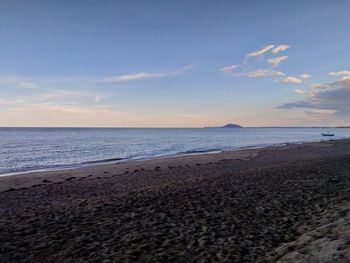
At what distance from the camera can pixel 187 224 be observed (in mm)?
7836

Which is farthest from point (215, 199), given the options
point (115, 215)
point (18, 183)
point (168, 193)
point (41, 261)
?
point (18, 183)

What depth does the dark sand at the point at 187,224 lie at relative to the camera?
5.86 metres

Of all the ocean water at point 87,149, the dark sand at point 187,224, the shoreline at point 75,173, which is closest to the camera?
the dark sand at point 187,224

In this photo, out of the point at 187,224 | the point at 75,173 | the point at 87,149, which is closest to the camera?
the point at 187,224

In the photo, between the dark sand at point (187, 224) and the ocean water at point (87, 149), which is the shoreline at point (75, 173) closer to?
the ocean water at point (87, 149)

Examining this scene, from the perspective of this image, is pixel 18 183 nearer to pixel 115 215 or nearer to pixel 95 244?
pixel 115 215

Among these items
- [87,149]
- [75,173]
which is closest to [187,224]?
[75,173]

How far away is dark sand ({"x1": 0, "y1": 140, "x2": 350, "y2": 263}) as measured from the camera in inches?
231

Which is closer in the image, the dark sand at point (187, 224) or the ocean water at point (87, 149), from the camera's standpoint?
the dark sand at point (187, 224)

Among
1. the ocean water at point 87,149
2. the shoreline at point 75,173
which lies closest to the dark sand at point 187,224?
the shoreline at point 75,173

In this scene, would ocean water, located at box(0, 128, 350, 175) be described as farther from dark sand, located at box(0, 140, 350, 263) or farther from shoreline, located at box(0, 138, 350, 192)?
dark sand, located at box(0, 140, 350, 263)

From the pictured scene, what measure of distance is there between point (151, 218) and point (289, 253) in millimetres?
4134

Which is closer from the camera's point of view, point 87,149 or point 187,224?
point 187,224

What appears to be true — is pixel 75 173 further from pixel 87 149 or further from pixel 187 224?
pixel 87 149
